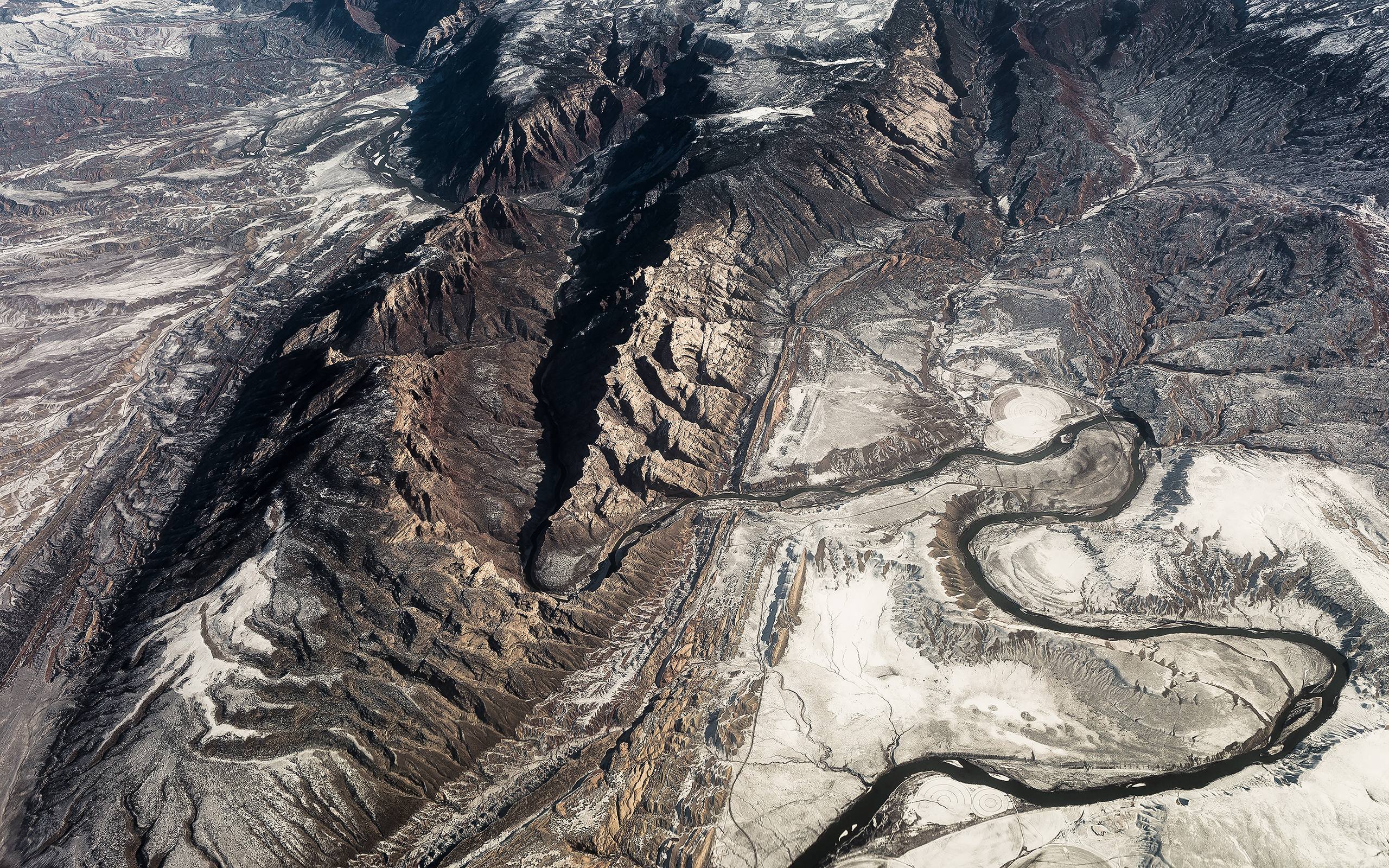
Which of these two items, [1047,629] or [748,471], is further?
[748,471]

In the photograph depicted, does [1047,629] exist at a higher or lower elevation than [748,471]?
lower

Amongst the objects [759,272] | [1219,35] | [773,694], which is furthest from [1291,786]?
[1219,35]

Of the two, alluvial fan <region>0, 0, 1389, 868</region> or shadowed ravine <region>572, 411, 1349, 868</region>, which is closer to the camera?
alluvial fan <region>0, 0, 1389, 868</region>

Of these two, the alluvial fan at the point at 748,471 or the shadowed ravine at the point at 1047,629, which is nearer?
the alluvial fan at the point at 748,471
